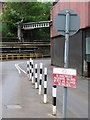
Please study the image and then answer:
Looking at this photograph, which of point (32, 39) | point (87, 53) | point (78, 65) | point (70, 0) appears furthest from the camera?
point (32, 39)

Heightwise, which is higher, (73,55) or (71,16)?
(71,16)

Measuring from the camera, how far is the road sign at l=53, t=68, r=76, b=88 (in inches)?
332

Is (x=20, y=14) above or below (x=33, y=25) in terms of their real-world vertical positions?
above

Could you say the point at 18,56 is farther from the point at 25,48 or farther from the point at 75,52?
the point at 75,52

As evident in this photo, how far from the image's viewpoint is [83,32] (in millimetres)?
24312

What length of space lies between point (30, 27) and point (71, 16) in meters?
59.6

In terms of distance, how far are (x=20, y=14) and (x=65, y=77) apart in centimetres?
6794

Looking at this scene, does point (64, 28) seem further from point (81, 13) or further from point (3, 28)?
point (3, 28)

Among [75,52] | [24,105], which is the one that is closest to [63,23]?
[24,105]

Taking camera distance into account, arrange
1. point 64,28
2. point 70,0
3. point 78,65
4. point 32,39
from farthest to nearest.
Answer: point 32,39
point 70,0
point 78,65
point 64,28

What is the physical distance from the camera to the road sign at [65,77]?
845 centimetres

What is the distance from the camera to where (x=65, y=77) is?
8578mm

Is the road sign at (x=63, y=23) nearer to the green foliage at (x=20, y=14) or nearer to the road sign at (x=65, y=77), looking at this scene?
the road sign at (x=65, y=77)

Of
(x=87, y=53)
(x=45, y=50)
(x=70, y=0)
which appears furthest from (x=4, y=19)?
(x=87, y=53)
